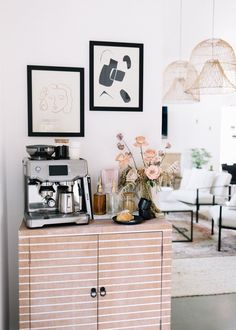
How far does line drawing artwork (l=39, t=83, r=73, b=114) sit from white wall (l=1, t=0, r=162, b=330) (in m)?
0.12

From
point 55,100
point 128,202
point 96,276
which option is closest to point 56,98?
point 55,100

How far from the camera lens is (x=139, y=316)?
205cm

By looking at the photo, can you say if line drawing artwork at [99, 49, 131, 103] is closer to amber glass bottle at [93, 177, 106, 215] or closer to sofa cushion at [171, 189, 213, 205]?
amber glass bottle at [93, 177, 106, 215]

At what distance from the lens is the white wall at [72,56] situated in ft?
7.29

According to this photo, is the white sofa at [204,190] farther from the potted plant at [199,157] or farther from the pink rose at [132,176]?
the pink rose at [132,176]

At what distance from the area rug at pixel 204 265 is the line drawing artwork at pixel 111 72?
1925 mm

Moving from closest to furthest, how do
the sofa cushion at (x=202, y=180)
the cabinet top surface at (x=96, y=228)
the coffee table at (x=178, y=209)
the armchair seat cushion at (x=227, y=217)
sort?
the cabinet top surface at (x=96, y=228), the armchair seat cushion at (x=227, y=217), the coffee table at (x=178, y=209), the sofa cushion at (x=202, y=180)

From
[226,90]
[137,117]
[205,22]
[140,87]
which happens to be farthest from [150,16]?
[205,22]

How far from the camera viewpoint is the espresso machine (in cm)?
192

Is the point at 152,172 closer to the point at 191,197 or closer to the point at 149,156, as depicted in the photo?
the point at 149,156

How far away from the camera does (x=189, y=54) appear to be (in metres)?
5.93

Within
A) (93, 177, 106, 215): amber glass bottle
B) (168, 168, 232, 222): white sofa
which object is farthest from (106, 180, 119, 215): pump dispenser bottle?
(168, 168, 232, 222): white sofa

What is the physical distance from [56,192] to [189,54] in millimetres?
4646

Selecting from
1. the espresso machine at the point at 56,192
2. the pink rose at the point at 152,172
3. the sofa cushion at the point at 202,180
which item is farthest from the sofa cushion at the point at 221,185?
the espresso machine at the point at 56,192
